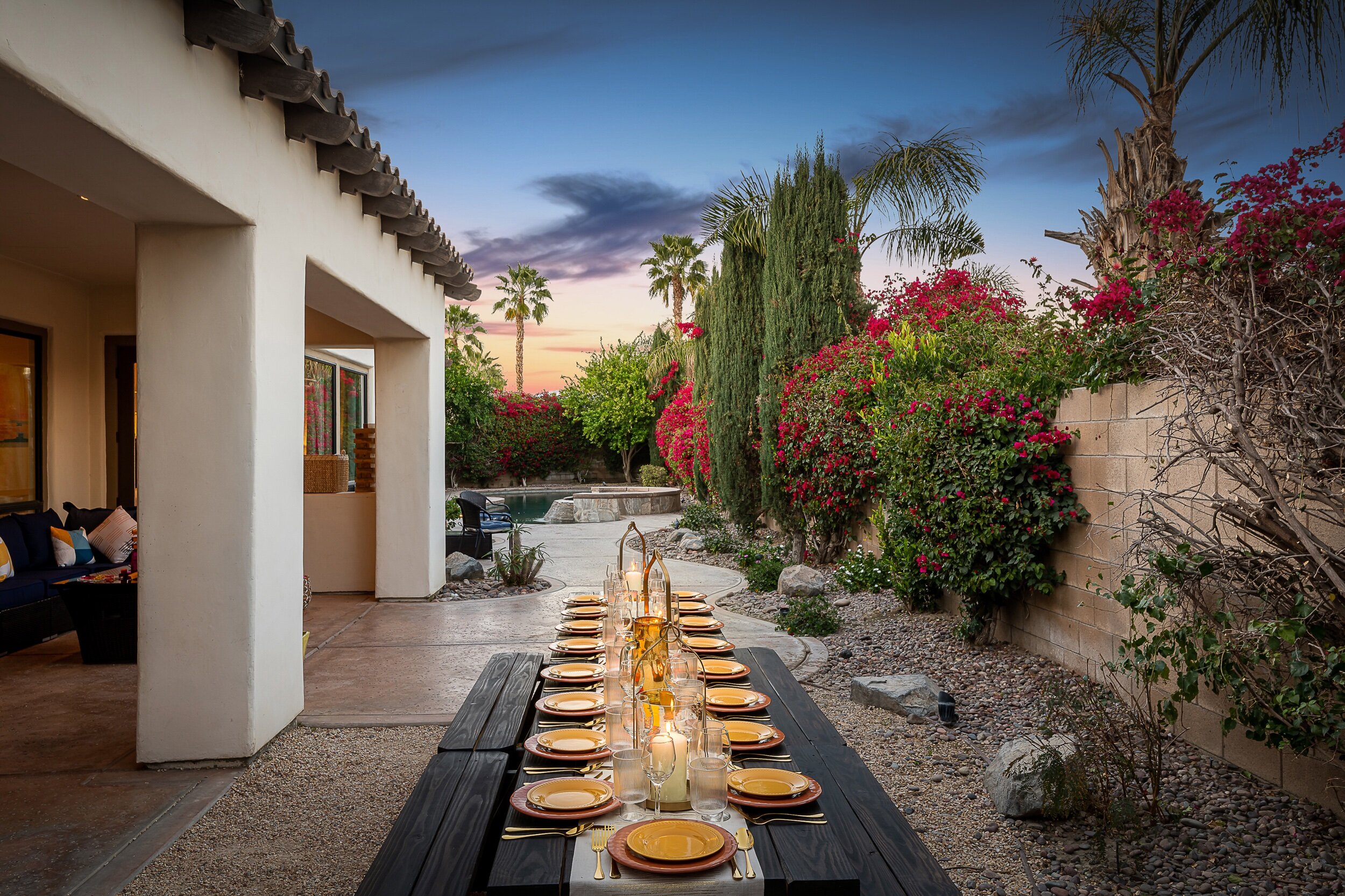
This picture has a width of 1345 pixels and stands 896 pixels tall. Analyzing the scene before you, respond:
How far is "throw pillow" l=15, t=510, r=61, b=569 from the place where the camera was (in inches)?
242

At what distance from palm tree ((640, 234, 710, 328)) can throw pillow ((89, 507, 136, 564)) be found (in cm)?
1692

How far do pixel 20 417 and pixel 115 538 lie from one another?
148 centimetres

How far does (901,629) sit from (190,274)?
4.94 metres

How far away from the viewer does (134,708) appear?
4.43 meters

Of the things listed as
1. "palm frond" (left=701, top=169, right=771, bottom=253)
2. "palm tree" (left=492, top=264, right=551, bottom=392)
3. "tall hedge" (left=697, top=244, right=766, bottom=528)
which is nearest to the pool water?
"tall hedge" (left=697, top=244, right=766, bottom=528)

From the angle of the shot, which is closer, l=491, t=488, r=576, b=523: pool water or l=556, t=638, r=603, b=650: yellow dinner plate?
l=556, t=638, r=603, b=650: yellow dinner plate

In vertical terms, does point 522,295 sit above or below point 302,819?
A: above

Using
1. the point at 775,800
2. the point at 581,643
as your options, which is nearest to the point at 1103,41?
the point at 581,643

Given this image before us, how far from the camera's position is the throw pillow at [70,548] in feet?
20.5

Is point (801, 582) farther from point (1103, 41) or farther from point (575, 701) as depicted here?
point (575, 701)

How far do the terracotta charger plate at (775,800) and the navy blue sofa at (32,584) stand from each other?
5.77 metres

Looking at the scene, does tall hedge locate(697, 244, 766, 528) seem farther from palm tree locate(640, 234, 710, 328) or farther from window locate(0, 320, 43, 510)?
palm tree locate(640, 234, 710, 328)

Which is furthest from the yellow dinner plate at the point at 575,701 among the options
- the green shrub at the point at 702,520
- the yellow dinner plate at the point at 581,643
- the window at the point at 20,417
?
the green shrub at the point at 702,520

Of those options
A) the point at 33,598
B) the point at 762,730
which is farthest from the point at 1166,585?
the point at 33,598
